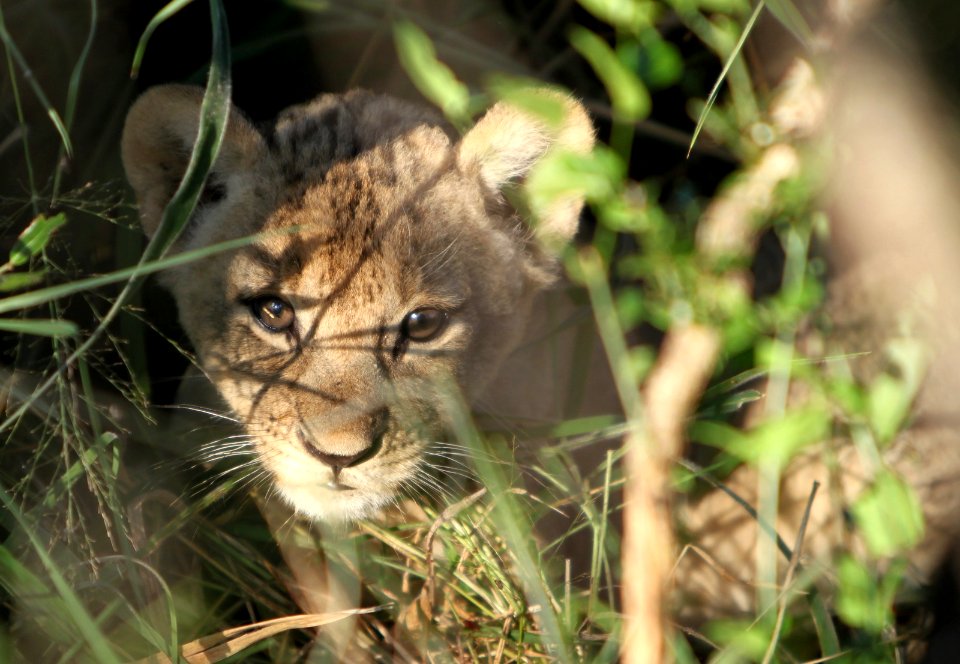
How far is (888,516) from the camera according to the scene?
2.15 m

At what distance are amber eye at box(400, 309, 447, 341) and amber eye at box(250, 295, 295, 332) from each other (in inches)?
11.1

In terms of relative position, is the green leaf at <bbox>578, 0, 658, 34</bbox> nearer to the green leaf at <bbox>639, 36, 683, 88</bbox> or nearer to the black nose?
the green leaf at <bbox>639, 36, 683, 88</bbox>

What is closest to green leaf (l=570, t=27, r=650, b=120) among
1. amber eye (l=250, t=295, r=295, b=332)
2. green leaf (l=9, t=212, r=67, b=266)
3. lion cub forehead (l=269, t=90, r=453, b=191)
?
lion cub forehead (l=269, t=90, r=453, b=191)

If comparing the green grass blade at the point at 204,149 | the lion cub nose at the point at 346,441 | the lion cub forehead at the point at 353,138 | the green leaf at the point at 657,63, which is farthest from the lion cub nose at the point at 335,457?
the green leaf at the point at 657,63

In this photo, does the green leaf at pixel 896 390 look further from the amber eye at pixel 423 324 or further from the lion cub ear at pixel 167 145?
the lion cub ear at pixel 167 145

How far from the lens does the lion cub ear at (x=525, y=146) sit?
250cm

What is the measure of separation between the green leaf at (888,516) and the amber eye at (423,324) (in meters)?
1.09

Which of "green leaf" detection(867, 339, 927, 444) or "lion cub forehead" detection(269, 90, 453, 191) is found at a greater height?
"lion cub forehead" detection(269, 90, 453, 191)

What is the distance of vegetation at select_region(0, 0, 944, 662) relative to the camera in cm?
215

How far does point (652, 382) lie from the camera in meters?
2.36

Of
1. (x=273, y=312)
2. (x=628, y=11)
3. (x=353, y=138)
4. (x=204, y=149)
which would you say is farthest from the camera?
(x=353, y=138)

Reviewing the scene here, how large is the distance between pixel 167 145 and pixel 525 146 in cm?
94

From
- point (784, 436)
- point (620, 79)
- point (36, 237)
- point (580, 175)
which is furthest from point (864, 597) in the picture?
point (36, 237)

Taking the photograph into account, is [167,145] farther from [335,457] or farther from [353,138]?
[335,457]
